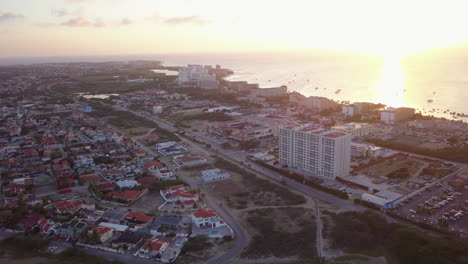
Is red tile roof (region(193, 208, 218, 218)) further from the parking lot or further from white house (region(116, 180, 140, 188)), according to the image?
the parking lot

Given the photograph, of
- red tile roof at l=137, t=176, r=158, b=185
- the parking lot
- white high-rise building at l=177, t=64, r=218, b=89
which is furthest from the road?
white high-rise building at l=177, t=64, r=218, b=89

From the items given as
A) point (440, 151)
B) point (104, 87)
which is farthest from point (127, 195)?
point (104, 87)

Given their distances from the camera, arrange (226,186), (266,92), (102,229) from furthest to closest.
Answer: (266,92) → (226,186) → (102,229)

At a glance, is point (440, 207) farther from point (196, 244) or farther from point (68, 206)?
point (68, 206)

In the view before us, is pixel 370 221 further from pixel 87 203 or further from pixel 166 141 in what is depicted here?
pixel 166 141

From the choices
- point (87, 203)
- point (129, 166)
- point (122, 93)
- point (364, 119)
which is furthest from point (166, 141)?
point (122, 93)

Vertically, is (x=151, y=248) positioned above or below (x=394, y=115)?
below

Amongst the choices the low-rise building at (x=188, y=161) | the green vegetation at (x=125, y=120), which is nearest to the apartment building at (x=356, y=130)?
the low-rise building at (x=188, y=161)
